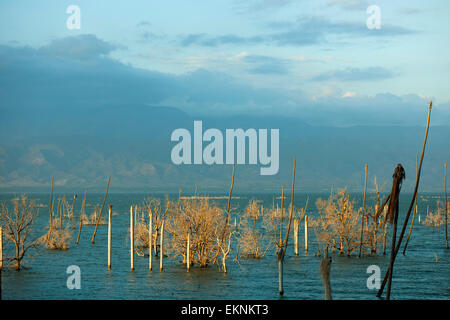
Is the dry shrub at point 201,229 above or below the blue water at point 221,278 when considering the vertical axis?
above

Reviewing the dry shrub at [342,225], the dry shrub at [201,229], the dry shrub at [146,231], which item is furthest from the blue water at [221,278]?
the dry shrub at [146,231]

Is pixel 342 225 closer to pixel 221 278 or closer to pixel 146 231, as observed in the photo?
pixel 221 278

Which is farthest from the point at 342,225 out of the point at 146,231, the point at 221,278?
the point at 146,231

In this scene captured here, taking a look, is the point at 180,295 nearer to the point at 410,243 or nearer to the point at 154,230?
the point at 154,230

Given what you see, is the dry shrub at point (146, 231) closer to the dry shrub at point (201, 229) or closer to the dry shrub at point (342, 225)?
the dry shrub at point (201, 229)

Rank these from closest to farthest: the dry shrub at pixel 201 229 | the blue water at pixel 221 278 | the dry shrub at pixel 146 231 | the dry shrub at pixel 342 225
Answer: the blue water at pixel 221 278 → the dry shrub at pixel 201 229 → the dry shrub at pixel 342 225 → the dry shrub at pixel 146 231

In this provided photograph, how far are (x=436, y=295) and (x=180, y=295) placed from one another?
490 inches

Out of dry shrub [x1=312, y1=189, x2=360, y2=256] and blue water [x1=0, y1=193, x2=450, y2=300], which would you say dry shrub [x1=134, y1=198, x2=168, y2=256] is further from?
dry shrub [x1=312, y1=189, x2=360, y2=256]

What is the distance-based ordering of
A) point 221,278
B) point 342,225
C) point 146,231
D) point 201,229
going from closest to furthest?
point 221,278
point 201,229
point 342,225
point 146,231

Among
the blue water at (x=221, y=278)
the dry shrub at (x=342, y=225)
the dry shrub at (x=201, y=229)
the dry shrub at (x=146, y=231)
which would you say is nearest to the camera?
the blue water at (x=221, y=278)

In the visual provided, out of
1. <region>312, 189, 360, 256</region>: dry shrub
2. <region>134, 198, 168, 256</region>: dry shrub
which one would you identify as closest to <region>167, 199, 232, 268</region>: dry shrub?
<region>134, 198, 168, 256</region>: dry shrub

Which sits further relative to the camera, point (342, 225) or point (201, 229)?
point (342, 225)

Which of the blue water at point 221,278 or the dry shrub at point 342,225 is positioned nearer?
the blue water at point 221,278
